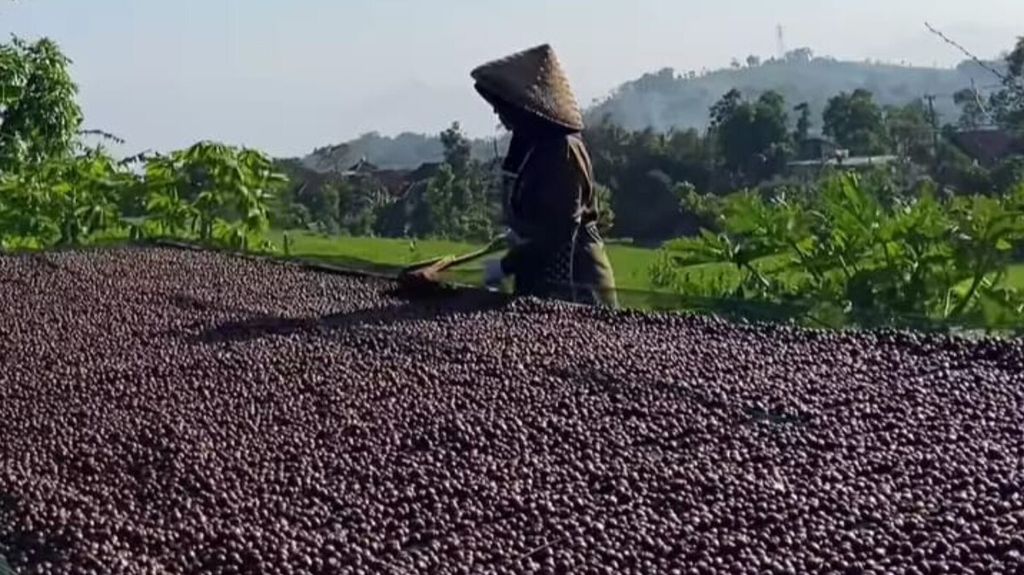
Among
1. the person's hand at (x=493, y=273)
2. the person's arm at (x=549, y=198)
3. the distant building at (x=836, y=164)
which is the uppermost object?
the distant building at (x=836, y=164)

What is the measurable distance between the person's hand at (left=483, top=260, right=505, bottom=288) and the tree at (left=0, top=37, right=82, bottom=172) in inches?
122

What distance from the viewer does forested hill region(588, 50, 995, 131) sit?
3.71m

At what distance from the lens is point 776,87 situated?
13.0 ft

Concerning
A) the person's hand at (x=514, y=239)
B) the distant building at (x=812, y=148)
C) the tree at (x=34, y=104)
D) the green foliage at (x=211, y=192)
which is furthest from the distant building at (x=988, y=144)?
the tree at (x=34, y=104)

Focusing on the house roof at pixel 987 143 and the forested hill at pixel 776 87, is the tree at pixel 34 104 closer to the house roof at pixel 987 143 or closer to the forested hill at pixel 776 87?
the forested hill at pixel 776 87

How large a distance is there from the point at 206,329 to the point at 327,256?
91cm

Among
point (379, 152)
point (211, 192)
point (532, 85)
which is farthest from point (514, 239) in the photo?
point (379, 152)

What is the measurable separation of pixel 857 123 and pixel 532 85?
1.30 m

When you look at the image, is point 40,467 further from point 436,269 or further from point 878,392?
point 436,269

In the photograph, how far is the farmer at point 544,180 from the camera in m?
2.57

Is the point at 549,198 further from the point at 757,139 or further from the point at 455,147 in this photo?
the point at 455,147

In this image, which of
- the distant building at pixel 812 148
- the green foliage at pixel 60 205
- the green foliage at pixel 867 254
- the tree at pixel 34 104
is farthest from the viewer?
the tree at pixel 34 104

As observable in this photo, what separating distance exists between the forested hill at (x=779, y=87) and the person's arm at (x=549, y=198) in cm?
132

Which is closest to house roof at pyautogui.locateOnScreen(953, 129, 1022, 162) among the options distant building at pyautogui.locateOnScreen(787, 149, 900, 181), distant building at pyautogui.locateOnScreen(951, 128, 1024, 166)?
distant building at pyautogui.locateOnScreen(951, 128, 1024, 166)
